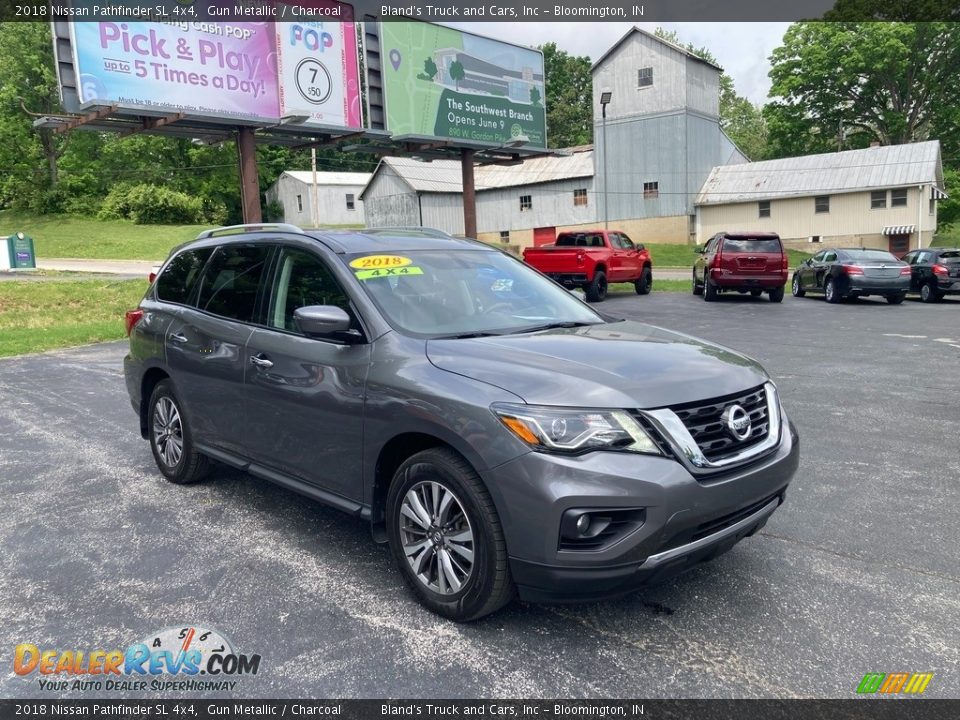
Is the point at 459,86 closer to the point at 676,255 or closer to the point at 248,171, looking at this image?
the point at 248,171

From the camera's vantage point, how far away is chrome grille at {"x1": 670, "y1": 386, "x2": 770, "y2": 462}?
10.2ft

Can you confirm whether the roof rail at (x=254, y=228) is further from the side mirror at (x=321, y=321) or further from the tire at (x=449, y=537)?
the tire at (x=449, y=537)

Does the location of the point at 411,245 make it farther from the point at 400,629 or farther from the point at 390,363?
the point at 400,629

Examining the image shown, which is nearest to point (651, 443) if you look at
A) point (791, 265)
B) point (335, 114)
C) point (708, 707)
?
point (708, 707)

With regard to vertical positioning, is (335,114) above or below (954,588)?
above

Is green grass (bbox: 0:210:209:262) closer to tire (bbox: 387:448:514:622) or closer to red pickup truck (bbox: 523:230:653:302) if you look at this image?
red pickup truck (bbox: 523:230:653:302)

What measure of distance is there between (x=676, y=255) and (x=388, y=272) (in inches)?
1482

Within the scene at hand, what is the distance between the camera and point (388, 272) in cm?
416

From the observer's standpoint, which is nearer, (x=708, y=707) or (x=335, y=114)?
(x=708, y=707)

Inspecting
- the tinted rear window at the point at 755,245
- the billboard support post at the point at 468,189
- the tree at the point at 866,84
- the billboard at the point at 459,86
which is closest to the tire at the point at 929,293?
the tinted rear window at the point at 755,245

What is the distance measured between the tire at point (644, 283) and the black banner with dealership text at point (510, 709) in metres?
21.0

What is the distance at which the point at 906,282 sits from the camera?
769 inches

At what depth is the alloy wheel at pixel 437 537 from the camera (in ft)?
10.8

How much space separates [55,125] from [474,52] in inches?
527
